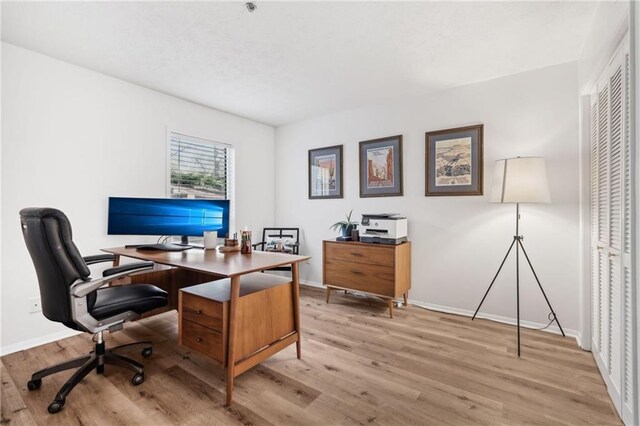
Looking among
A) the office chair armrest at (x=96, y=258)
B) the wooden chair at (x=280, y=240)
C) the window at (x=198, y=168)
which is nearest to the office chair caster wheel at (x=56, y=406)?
the office chair armrest at (x=96, y=258)

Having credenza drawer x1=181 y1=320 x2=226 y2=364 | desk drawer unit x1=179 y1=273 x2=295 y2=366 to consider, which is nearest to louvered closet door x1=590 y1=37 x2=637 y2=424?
desk drawer unit x1=179 y1=273 x2=295 y2=366

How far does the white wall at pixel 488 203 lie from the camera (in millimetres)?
2652

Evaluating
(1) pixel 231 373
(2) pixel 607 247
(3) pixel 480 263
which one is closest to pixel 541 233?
(3) pixel 480 263

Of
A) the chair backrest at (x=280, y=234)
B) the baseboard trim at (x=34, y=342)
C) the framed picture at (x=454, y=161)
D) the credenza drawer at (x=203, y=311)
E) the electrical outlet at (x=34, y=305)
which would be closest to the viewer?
the credenza drawer at (x=203, y=311)

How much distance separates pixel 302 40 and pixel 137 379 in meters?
2.64

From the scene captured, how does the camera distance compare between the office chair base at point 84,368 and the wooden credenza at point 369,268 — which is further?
the wooden credenza at point 369,268

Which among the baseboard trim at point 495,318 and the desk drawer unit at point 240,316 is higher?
the desk drawer unit at point 240,316

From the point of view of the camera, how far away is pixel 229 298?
179 cm

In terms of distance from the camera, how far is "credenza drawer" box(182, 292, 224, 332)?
1.75m

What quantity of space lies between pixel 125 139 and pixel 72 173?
58 centimetres

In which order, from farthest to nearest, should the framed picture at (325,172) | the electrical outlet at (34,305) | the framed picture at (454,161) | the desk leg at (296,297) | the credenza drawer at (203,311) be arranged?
the framed picture at (325,172), the framed picture at (454,161), the electrical outlet at (34,305), the desk leg at (296,297), the credenza drawer at (203,311)

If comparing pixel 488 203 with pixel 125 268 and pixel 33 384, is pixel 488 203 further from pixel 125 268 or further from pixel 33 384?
pixel 33 384

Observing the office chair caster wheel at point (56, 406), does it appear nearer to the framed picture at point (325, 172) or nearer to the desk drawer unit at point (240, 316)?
the desk drawer unit at point (240, 316)

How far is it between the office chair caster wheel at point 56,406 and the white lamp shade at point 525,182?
3244mm
